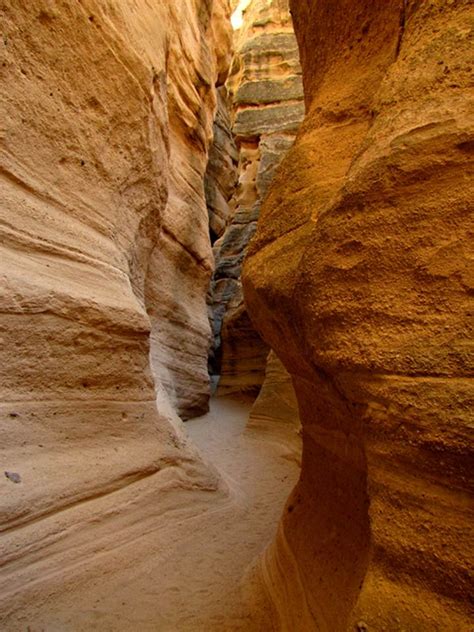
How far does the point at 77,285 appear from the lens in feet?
10.2

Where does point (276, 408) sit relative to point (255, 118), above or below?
below

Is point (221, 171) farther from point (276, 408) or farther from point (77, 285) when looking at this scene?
point (77, 285)

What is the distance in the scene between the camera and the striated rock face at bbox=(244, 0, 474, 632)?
50.4 inches

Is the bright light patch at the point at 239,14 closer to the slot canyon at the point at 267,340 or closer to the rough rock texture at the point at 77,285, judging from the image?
the slot canyon at the point at 267,340

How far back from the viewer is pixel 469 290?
1.33 metres

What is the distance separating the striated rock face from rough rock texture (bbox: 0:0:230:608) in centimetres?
140

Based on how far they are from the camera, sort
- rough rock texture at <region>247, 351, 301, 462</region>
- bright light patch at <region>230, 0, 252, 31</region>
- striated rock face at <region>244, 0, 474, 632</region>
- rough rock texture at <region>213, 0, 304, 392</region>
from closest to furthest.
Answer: striated rock face at <region>244, 0, 474, 632</region>
rough rock texture at <region>247, 351, 301, 462</region>
rough rock texture at <region>213, 0, 304, 392</region>
bright light patch at <region>230, 0, 252, 31</region>

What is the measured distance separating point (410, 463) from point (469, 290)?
62 cm

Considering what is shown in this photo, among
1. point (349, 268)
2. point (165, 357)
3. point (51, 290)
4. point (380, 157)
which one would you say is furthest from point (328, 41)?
point (165, 357)

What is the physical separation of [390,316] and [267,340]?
51.6 inches

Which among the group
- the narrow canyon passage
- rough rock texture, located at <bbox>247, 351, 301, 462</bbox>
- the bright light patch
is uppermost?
the bright light patch

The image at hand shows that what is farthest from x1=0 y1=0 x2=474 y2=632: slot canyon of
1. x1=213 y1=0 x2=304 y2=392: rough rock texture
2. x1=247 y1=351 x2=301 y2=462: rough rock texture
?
x1=213 y1=0 x2=304 y2=392: rough rock texture

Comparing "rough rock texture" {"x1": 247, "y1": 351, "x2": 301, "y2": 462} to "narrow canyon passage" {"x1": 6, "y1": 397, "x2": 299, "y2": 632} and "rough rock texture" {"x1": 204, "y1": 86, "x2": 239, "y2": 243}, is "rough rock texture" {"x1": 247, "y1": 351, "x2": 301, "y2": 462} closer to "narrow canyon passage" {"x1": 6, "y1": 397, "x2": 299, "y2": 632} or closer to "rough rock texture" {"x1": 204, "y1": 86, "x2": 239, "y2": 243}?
"narrow canyon passage" {"x1": 6, "y1": 397, "x2": 299, "y2": 632}

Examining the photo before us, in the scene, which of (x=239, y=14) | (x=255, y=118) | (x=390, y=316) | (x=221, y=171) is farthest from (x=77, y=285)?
(x=239, y=14)
